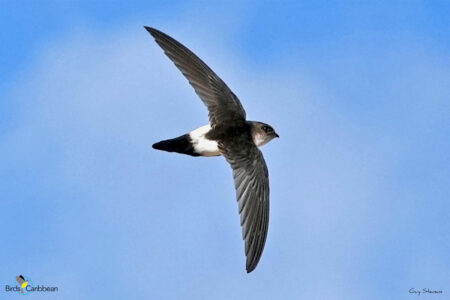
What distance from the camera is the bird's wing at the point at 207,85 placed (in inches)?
300

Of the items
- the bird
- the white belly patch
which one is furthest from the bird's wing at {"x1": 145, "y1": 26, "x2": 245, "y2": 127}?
the white belly patch

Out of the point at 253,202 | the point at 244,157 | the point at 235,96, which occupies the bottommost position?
the point at 253,202

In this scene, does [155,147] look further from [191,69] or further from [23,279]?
[23,279]

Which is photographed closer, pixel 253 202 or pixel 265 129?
pixel 253 202

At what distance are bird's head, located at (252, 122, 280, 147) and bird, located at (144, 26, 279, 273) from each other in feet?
0.19

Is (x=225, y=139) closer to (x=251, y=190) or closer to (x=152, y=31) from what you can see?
(x=251, y=190)

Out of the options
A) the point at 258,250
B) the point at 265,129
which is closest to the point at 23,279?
the point at 258,250

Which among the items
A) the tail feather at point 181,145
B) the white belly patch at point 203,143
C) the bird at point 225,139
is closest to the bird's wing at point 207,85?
the bird at point 225,139

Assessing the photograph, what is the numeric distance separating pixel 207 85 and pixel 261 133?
78cm

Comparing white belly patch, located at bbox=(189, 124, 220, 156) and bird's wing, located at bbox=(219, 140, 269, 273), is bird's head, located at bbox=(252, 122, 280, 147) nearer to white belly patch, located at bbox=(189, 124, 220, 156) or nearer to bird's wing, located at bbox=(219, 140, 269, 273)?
bird's wing, located at bbox=(219, 140, 269, 273)

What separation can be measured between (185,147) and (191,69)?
30.7 inches

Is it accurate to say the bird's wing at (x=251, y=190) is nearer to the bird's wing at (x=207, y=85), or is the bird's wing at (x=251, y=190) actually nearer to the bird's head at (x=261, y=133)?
the bird's head at (x=261, y=133)

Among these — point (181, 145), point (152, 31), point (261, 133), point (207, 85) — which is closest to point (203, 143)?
point (181, 145)

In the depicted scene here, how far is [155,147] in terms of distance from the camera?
24.7ft
